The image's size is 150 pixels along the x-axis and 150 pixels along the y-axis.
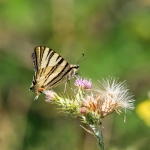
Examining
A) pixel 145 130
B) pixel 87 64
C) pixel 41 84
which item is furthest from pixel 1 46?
pixel 41 84

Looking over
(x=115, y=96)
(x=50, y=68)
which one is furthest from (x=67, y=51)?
(x=115, y=96)

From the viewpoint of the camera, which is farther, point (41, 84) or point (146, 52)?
point (146, 52)

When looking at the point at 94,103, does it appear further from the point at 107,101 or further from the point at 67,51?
the point at 67,51

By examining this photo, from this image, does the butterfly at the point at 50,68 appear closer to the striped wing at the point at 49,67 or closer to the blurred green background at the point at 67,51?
the striped wing at the point at 49,67

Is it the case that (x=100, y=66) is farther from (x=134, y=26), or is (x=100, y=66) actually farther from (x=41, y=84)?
(x=41, y=84)

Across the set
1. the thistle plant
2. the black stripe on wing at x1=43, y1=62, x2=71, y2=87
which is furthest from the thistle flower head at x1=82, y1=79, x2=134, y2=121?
the black stripe on wing at x1=43, y1=62, x2=71, y2=87
